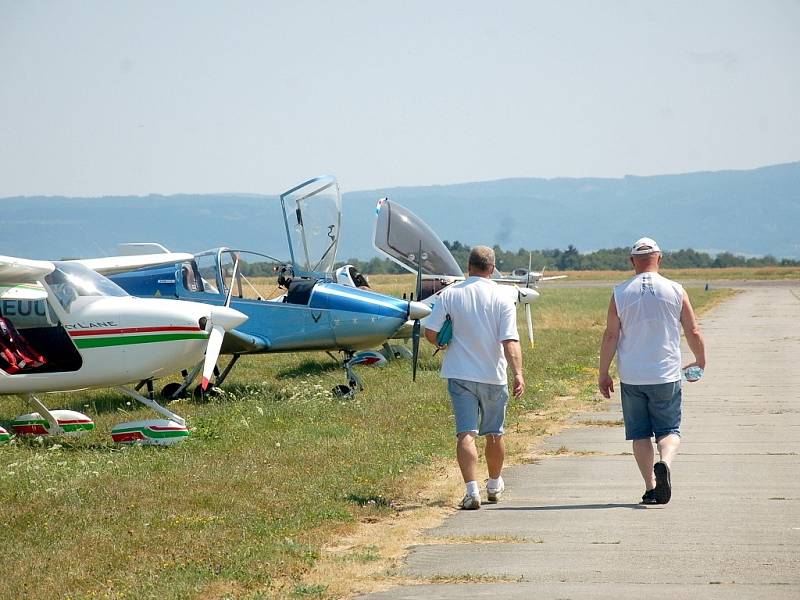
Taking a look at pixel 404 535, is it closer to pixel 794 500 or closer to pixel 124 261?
pixel 794 500

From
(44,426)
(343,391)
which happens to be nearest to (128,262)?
(343,391)

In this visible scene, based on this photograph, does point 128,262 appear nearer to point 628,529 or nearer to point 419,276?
point 419,276

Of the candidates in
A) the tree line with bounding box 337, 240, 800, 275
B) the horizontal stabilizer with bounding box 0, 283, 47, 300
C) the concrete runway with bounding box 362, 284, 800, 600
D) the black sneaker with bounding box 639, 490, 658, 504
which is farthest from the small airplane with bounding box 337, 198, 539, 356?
the tree line with bounding box 337, 240, 800, 275

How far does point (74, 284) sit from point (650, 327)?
6.37m

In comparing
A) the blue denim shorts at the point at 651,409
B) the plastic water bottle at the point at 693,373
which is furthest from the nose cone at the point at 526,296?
the blue denim shorts at the point at 651,409

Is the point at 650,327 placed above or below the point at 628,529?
above

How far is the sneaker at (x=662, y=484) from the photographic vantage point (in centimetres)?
771

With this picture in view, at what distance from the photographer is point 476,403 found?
802cm

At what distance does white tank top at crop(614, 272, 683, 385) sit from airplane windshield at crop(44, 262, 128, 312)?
6.07 meters

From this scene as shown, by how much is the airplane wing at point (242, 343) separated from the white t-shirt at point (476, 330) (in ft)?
25.4

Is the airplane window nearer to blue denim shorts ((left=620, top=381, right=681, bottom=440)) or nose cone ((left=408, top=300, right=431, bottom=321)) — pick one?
nose cone ((left=408, top=300, right=431, bottom=321))

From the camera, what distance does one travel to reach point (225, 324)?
12031 millimetres

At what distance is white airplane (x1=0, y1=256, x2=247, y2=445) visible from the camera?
37.6ft

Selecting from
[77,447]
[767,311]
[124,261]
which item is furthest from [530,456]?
[767,311]
